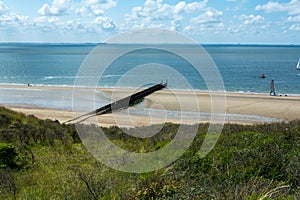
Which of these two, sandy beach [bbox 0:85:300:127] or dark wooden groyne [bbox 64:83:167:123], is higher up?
Answer: dark wooden groyne [bbox 64:83:167:123]

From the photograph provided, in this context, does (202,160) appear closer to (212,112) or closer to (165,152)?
(165,152)

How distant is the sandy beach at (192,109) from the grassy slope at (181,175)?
13.2 m

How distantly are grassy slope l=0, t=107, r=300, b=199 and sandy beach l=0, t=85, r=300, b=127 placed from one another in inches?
518

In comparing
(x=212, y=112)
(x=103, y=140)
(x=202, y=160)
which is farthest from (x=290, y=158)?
(x=212, y=112)

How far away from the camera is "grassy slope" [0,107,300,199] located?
14.6 feet

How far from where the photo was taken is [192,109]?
31000 mm

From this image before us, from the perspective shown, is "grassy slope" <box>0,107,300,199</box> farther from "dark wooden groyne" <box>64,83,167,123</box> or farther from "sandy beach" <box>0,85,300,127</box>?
"dark wooden groyne" <box>64,83,167,123</box>

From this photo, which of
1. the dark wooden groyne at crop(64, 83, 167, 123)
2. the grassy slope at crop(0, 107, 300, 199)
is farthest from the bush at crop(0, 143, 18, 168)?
the dark wooden groyne at crop(64, 83, 167, 123)

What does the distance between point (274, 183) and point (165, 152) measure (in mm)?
3477

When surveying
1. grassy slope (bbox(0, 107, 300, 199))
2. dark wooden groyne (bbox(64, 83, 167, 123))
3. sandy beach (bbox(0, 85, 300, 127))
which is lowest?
sandy beach (bbox(0, 85, 300, 127))

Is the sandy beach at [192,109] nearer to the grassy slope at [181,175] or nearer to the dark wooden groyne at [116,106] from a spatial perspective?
the dark wooden groyne at [116,106]

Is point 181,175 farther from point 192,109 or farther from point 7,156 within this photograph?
point 192,109

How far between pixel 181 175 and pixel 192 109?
25.5 metres

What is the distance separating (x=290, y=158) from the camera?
613 centimetres
